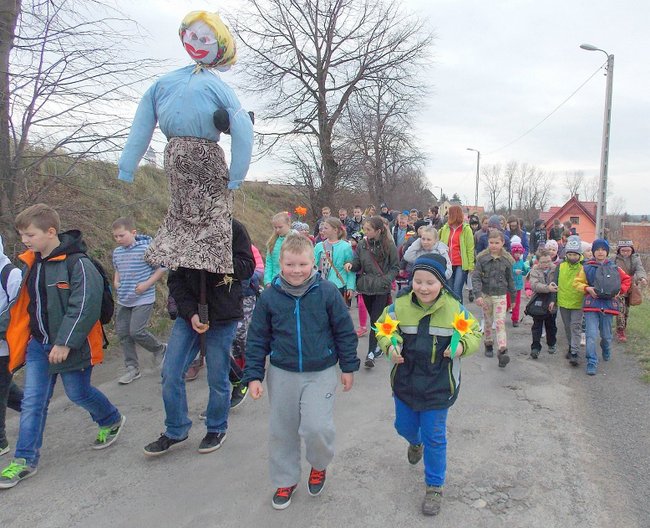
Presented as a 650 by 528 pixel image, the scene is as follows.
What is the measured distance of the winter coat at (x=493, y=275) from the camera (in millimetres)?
6203

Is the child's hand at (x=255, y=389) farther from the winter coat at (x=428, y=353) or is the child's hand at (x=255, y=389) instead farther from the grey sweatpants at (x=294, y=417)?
the winter coat at (x=428, y=353)

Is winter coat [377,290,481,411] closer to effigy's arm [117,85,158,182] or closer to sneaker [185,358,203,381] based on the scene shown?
effigy's arm [117,85,158,182]

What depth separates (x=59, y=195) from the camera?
7.80 meters

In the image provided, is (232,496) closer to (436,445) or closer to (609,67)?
(436,445)

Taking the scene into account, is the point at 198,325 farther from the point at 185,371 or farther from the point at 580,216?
the point at 580,216

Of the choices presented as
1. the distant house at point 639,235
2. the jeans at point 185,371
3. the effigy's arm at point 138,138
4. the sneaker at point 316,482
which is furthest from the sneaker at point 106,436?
the distant house at point 639,235

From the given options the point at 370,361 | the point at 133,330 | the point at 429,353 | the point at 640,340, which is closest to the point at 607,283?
the point at 640,340

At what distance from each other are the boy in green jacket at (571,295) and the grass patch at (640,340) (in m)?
0.76

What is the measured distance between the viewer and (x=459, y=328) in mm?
3025

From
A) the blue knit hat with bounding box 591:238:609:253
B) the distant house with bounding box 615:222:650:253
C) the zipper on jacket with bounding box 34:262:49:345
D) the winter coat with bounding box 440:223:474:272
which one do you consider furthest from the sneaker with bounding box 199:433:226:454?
the distant house with bounding box 615:222:650:253

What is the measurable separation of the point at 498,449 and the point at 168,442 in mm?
2498

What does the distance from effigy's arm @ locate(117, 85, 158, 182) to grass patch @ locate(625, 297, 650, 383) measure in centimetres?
555

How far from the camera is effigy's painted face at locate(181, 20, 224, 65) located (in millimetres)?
3127

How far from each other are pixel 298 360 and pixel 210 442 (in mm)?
1249
